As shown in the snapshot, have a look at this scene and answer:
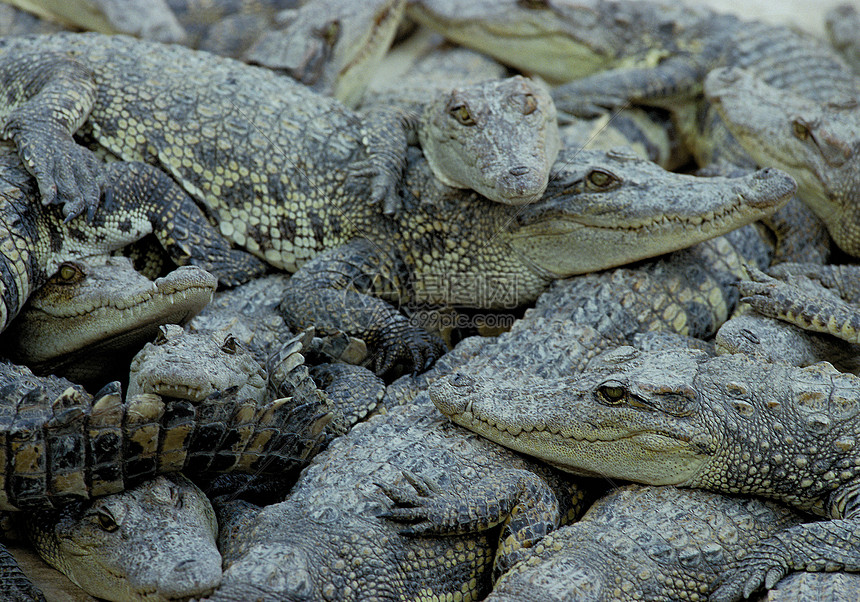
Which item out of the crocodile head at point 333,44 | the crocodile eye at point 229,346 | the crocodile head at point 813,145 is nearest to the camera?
the crocodile eye at point 229,346

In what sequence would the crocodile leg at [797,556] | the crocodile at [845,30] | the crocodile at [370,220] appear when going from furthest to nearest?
the crocodile at [845,30] < the crocodile at [370,220] < the crocodile leg at [797,556]

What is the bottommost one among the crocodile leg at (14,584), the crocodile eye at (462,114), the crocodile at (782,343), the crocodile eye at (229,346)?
the crocodile leg at (14,584)

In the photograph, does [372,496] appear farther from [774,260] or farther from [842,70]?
[842,70]

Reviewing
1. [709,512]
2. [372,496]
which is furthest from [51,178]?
[709,512]

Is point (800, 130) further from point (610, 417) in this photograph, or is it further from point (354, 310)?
point (354, 310)

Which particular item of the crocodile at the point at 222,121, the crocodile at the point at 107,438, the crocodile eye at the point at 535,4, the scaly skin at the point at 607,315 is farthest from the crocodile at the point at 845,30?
the crocodile at the point at 107,438

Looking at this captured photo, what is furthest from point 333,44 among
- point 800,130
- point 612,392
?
point 612,392

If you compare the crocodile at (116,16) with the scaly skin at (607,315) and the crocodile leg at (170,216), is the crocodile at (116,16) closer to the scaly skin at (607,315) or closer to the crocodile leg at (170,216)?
the crocodile leg at (170,216)
